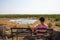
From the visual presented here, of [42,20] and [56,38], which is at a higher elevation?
[42,20]

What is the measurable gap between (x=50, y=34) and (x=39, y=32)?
203mm

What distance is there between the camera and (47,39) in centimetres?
332

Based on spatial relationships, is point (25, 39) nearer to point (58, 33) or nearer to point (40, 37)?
point (40, 37)

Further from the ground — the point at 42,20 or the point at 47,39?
the point at 42,20

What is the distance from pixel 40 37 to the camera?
3352mm

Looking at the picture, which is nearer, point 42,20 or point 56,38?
point 56,38

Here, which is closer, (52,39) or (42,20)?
(52,39)

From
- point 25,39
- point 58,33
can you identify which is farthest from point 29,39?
point 58,33

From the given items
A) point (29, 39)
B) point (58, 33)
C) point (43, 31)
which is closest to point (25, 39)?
point (29, 39)

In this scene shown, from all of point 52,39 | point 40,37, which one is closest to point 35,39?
point 40,37

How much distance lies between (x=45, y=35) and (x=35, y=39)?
0.19 meters

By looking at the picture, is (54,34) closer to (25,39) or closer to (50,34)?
(50,34)

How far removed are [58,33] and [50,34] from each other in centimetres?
19

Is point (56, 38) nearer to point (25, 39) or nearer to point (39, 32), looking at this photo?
point (39, 32)
